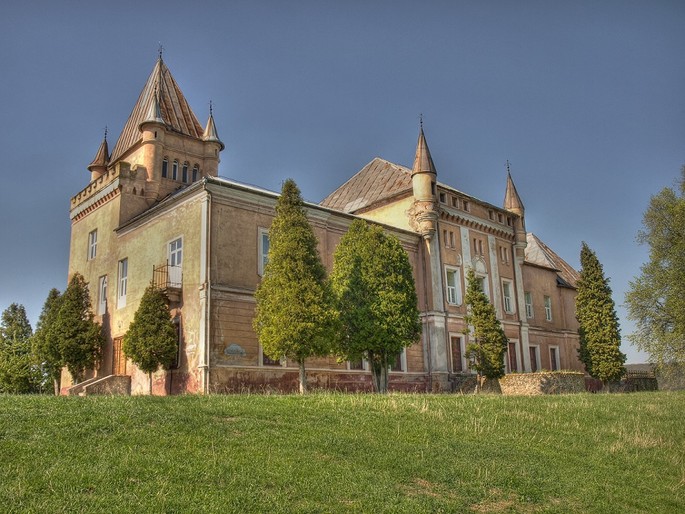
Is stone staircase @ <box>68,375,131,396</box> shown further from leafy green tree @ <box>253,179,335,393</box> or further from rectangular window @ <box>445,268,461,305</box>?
rectangular window @ <box>445,268,461,305</box>

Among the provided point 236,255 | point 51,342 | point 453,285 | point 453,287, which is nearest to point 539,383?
point 453,287

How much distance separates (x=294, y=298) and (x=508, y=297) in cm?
2191

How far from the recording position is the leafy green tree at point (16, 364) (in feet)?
139

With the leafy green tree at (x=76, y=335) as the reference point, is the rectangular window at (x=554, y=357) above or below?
below

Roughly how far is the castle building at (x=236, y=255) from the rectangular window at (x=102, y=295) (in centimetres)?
6

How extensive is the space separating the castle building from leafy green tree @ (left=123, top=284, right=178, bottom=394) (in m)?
0.63

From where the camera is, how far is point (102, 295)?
3130 cm

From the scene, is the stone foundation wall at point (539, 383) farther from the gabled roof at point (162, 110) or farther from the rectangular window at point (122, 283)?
the gabled roof at point (162, 110)

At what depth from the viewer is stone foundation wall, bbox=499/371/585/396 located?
30.0 m

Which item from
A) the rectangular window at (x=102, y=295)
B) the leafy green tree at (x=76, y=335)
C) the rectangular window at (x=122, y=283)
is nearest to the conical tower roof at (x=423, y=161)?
the rectangular window at (x=122, y=283)

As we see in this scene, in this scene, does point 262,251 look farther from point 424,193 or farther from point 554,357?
point 554,357

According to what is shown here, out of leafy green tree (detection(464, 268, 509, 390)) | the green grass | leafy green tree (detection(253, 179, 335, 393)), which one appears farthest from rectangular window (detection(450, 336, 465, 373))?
the green grass

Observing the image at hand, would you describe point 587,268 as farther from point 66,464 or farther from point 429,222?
point 66,464

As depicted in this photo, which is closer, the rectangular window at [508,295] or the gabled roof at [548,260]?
the rectangular window at [508,295]
